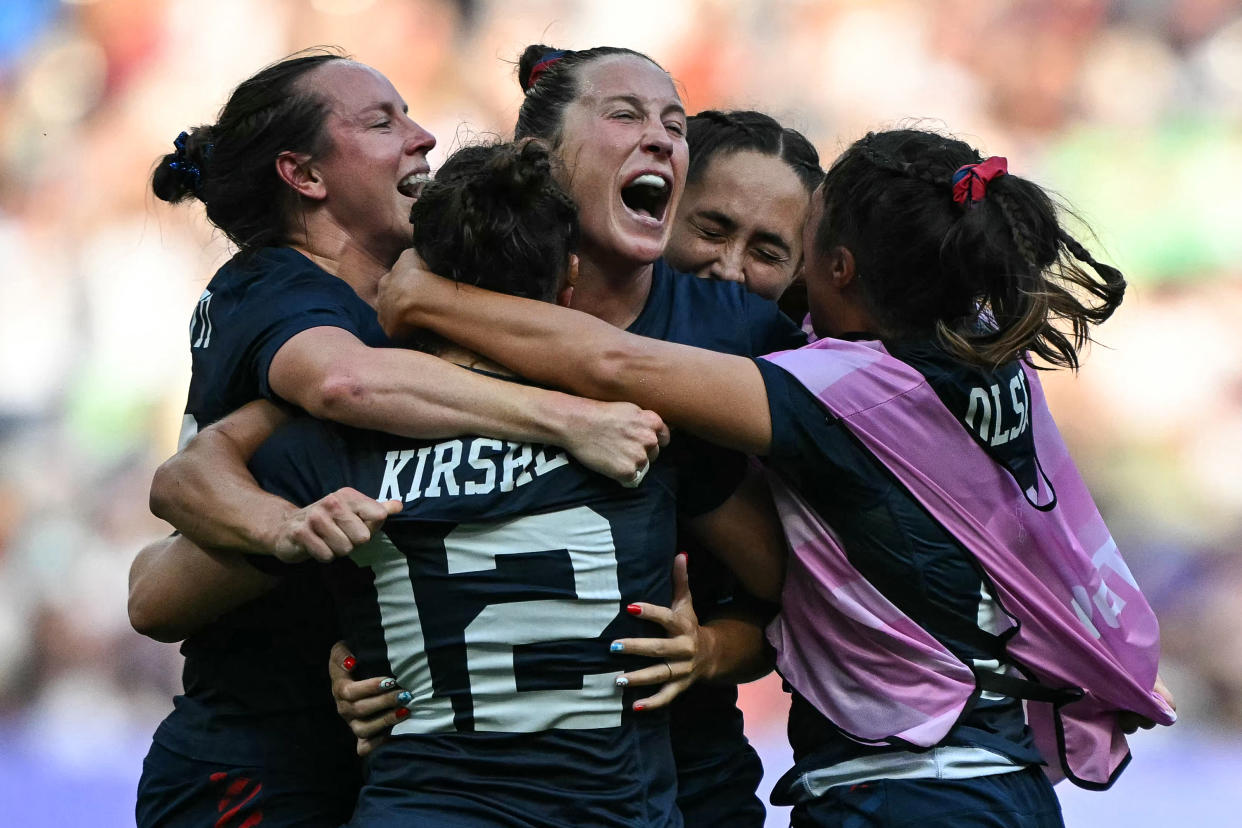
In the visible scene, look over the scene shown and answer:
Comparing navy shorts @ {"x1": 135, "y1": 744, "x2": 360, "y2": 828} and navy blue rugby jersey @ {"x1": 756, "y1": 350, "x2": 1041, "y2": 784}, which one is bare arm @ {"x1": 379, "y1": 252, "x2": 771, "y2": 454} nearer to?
navy blue rugby jersey @ {"x1": 756, "y1": 350, "x2": 1041, "y2": 784}

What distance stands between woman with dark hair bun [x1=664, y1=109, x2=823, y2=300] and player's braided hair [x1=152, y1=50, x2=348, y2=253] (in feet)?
1.90

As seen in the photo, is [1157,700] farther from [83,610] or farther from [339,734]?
[83,610]

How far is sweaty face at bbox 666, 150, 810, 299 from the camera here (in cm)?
222

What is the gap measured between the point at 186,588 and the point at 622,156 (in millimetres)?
826

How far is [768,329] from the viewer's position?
196 cm

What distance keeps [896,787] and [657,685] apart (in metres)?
0.31

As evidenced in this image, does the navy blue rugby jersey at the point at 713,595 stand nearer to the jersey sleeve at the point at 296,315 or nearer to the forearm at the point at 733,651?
the forearm at the point at 733,651

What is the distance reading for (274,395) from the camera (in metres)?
1.86

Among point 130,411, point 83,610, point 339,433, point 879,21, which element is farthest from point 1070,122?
point 339,433

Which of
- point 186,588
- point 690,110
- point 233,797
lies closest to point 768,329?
point 186,588

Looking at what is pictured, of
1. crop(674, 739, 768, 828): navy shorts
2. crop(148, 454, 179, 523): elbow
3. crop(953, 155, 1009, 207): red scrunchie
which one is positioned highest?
crop(953, 155, 1009, 207): red scrunchie

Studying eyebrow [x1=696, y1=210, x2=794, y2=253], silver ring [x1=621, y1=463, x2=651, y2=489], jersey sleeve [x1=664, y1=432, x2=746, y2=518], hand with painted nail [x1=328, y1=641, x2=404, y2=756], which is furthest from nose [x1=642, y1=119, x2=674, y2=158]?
hand with painted nail [x1=328, y1=641, x2=404, y2=756]

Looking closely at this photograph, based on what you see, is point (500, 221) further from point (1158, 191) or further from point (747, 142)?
point (1158, 191)

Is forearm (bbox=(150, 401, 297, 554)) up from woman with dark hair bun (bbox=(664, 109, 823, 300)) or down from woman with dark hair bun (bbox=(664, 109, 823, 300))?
down
